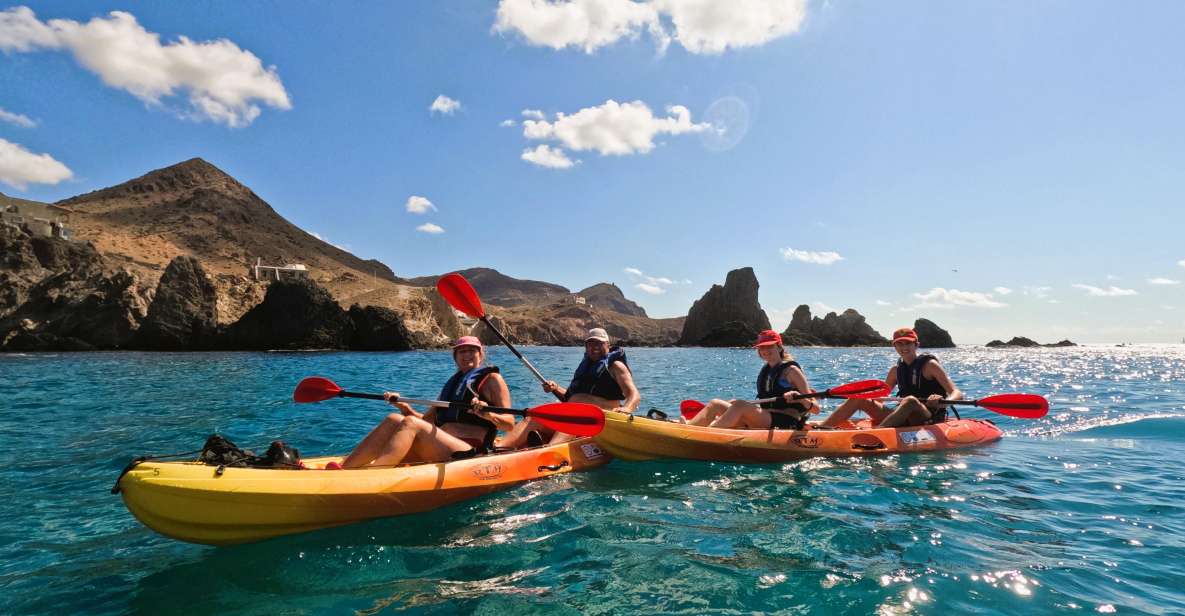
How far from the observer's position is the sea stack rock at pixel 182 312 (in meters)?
45.6

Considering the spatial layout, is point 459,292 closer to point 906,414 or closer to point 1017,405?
point 906,414

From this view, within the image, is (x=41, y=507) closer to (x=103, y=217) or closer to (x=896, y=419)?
(x=896, y=419)

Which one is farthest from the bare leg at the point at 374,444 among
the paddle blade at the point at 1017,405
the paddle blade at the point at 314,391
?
the paddle blade at the point at 1017,405

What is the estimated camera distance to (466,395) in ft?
21.1

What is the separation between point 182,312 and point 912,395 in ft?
182

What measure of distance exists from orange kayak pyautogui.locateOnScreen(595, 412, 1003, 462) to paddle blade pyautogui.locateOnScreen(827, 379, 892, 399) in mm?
587

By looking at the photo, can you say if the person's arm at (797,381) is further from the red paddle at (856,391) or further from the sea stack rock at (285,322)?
the sea stack rock at (285,322)

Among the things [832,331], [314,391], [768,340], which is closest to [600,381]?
[768,340]

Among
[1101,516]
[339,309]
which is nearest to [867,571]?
[1101,516]

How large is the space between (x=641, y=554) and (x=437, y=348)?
60635 millimetres

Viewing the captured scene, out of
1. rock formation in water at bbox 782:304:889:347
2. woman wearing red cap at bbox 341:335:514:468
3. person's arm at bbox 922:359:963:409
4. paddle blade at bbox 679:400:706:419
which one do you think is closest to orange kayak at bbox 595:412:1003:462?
person's arm at bbox 922:359:963:409

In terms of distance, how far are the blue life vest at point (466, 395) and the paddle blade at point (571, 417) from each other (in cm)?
56

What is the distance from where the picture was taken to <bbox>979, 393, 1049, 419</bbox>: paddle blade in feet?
30.4

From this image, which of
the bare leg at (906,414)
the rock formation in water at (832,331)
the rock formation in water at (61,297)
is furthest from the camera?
the rock formation in water at (832,331)
